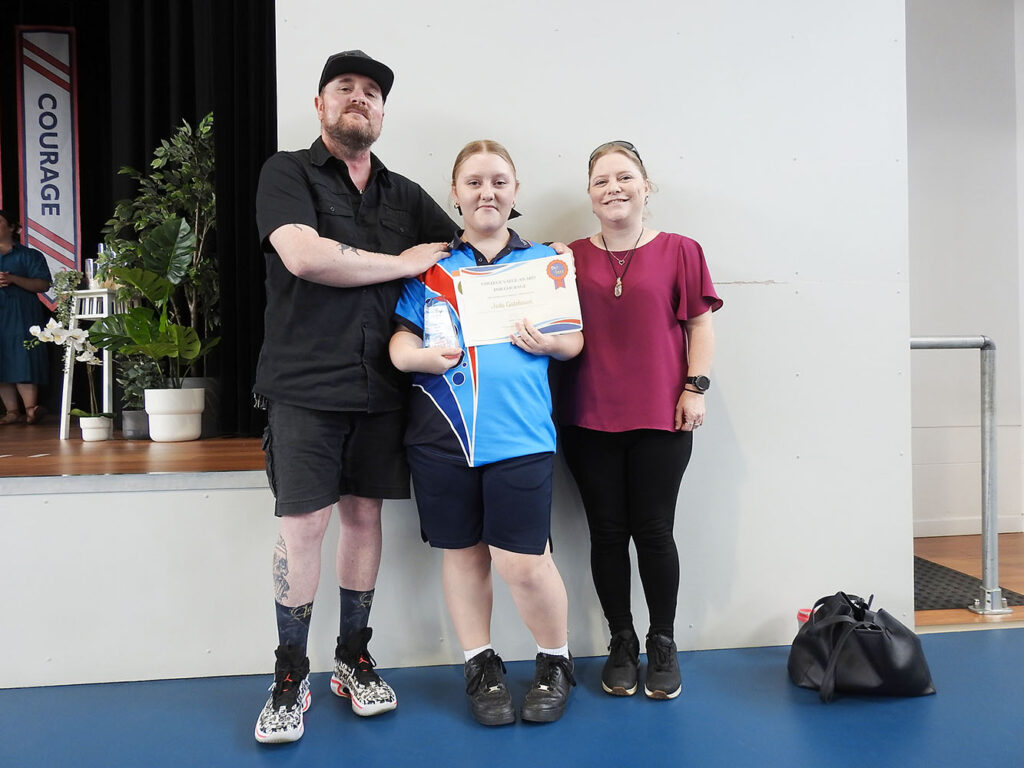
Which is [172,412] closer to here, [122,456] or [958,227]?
[122,456]

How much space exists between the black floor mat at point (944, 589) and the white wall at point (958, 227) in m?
0.68

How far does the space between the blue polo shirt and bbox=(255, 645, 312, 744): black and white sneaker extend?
1.86ft

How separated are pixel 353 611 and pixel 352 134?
116cm

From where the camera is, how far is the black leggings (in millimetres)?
1860

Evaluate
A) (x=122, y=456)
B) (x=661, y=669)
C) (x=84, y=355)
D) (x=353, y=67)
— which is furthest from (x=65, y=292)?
(x=661, y=669)

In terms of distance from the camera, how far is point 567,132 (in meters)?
2.17

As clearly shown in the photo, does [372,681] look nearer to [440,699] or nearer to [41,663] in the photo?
[440,699]

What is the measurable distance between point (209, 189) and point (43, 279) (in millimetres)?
2105

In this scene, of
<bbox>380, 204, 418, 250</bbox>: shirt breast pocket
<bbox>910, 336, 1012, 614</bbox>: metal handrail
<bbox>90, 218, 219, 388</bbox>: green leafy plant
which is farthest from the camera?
<bbox>90, 218, 219, 388</bbox>: green leafy plant

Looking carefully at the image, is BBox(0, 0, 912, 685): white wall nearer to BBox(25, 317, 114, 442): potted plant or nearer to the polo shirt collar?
the polo shirt collar

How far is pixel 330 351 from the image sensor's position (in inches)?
65.5

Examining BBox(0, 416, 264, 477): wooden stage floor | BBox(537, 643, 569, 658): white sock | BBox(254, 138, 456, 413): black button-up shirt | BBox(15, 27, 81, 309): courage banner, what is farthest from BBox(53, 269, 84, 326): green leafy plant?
BBox(537, 643, 569, 658): white sock

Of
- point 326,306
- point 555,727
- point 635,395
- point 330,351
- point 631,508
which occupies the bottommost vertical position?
point 555,727

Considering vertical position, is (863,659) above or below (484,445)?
below
